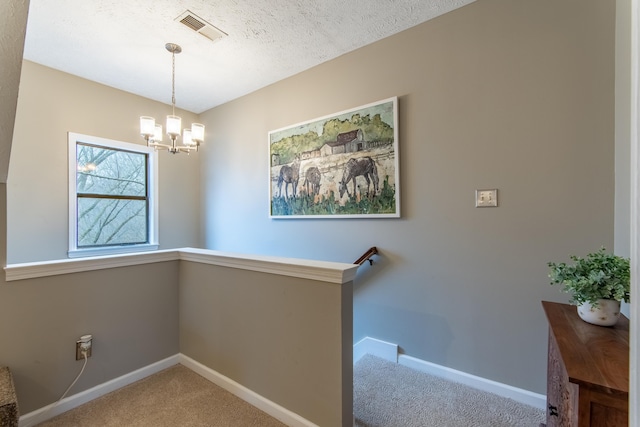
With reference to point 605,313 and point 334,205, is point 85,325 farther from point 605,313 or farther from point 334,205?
point 605,313

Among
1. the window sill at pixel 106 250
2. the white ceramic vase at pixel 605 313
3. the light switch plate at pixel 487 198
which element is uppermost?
Answer: the light switch plate at pixel 487 198

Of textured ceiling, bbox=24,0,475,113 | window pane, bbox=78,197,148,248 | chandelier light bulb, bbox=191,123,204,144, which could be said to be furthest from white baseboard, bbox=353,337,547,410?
window pane, bbox=78,197,148,248

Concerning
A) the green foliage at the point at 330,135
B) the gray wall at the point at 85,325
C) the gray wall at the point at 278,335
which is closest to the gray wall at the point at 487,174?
the green foliage at the point at 330,135

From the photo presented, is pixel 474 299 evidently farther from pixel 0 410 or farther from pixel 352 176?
pixel 0 410

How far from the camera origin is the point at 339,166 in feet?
8.88

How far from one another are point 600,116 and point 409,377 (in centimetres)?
212

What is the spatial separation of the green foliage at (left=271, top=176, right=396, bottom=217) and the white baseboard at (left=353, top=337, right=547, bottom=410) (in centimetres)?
116

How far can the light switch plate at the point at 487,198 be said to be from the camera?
197 cm

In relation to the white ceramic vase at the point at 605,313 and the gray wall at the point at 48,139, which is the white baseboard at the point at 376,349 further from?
the gray wall at the point at 48,139

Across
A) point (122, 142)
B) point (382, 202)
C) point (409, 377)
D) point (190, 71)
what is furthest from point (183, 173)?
point (409, 377)

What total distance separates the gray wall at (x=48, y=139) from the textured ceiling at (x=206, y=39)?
180mm

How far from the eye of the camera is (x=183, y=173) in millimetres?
4074

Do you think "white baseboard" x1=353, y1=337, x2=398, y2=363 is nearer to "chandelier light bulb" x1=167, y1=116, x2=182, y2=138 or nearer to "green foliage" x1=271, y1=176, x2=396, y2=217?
"green foliage" x1=271, y1=176, x2=396, y2=217

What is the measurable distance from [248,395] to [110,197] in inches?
116
